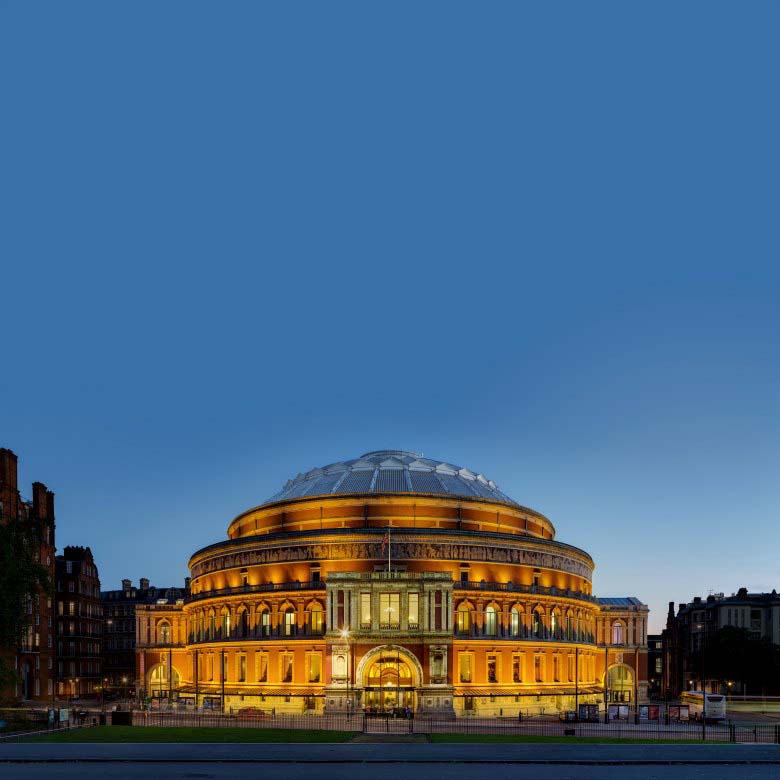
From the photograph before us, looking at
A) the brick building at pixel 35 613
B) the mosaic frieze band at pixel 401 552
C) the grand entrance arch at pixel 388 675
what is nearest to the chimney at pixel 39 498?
the brick building at pixel 35 613

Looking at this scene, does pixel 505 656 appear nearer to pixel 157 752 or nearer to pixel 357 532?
pixel 357 532

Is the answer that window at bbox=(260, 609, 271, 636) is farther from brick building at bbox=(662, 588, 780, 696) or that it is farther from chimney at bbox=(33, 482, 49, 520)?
brick building at bbox=(662, 588, 780, 696)

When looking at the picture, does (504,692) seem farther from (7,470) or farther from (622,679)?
(7,470)

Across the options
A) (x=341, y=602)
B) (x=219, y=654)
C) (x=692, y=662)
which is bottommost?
(x=692, y=662)

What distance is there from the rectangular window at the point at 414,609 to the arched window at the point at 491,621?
33.3 feet

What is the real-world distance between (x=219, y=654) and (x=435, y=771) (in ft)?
213

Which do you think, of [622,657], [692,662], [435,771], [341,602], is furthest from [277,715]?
[692,662]

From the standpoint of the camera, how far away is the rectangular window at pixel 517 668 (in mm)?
97625

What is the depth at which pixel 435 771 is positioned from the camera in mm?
43719

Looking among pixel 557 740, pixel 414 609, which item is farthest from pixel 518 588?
pixel 557 740

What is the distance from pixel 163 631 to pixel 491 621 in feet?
179

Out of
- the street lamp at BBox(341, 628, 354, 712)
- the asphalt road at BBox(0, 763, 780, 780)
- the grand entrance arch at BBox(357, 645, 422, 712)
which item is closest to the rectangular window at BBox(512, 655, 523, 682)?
the grand entrance arch at BBox(357, 645, 422, 712)

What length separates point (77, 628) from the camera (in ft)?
452

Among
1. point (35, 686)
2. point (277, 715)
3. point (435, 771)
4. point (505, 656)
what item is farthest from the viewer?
point (35, 686)
